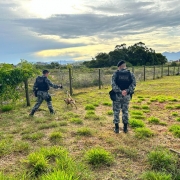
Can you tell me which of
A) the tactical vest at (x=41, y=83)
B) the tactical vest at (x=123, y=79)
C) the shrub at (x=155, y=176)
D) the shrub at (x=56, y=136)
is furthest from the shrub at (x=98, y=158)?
the tactical vest at (x=41, y=83)

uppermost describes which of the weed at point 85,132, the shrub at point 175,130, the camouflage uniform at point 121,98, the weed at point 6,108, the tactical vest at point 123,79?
the tactical vest at point 123,79

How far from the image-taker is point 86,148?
15.0 ft

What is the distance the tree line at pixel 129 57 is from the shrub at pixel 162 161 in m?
43.5

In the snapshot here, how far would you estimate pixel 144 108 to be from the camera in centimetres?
909

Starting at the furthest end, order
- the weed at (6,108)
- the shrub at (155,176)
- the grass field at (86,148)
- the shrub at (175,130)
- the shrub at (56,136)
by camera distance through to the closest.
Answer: the weed at (6,108) → the shrub at (175,130) → the shrub at (56,136) → the grass field at (86,148) → the shrub at (155,176)

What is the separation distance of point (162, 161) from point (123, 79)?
7.90ft

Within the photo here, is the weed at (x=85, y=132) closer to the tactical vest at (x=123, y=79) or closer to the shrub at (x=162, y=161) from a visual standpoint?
the tactical vest at (x=123, y=79)

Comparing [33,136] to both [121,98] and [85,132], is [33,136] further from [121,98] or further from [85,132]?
[121,98]

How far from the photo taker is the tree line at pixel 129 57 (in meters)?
47.8

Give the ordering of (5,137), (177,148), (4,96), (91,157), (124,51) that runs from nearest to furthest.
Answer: (91,157)
(177,148)
(5,137)
(4,96)
(124,51)

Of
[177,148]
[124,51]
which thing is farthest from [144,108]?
[124,51]

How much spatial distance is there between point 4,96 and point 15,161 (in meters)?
5.23

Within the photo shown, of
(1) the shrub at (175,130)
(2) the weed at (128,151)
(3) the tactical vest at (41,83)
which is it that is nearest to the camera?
(2) the weed at (128,151)

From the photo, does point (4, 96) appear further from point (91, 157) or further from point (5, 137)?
point (91, 157)
